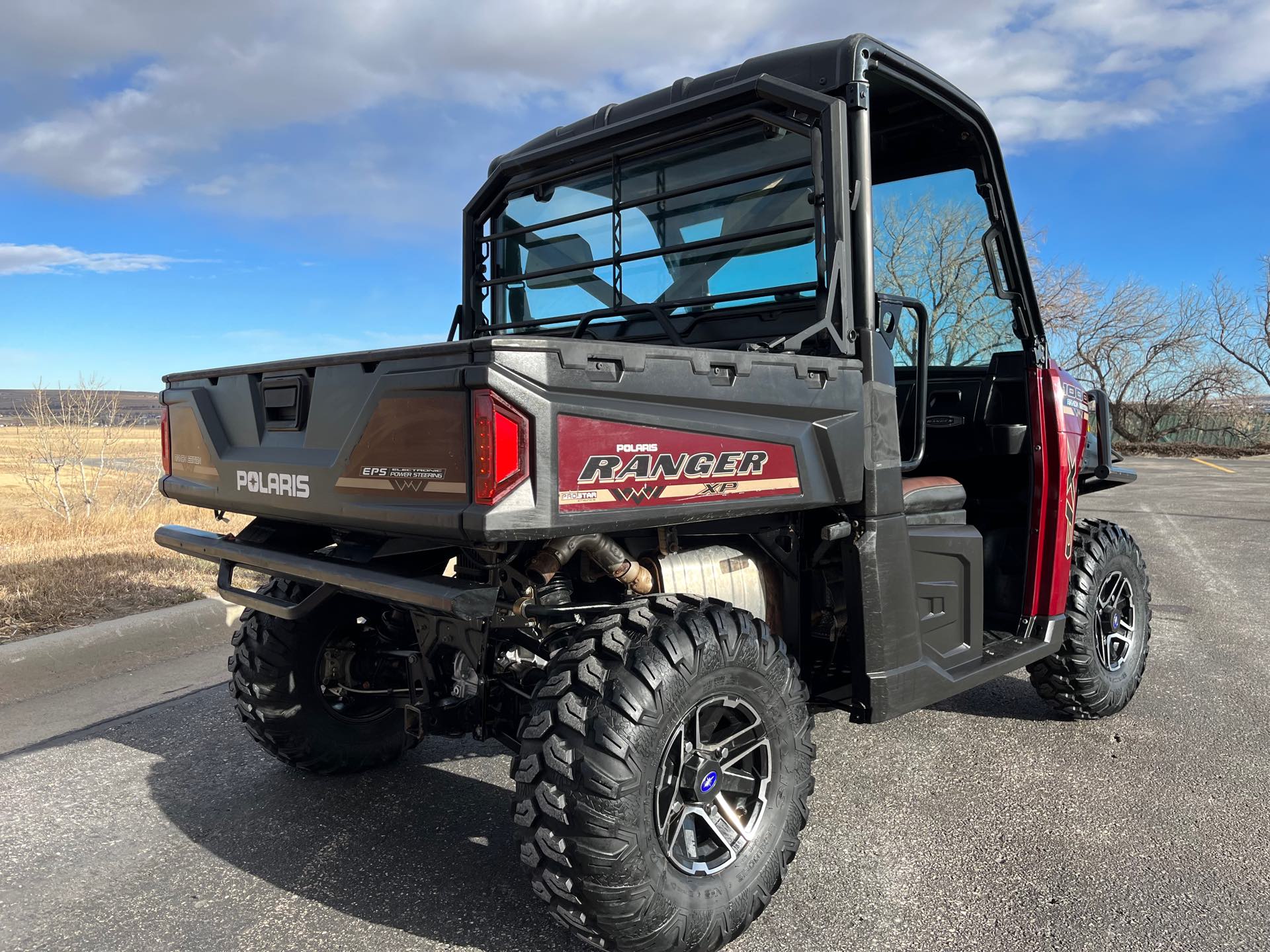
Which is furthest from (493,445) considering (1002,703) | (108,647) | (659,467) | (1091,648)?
(108,647)

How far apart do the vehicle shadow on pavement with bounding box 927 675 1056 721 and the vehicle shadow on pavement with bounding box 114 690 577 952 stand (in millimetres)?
2368

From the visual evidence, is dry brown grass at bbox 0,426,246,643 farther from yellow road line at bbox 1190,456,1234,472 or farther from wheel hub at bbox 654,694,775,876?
yellow road line at bbox 1190,456,1234,472

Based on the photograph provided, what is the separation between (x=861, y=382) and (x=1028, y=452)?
4.85ft

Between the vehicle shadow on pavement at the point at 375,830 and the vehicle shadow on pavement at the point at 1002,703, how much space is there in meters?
2.37

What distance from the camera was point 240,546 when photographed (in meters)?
3.04

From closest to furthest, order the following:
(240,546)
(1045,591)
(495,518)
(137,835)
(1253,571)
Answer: (495,518) → (240,546) → (137,835) → (1045,591) → (1253,571)

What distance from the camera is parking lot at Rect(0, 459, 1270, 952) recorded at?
8.89 ft

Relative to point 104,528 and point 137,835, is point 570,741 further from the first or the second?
point 104,528

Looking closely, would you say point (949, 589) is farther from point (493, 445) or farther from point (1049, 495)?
point (493, 445)

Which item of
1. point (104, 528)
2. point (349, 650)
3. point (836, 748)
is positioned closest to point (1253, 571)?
point (836, 748)

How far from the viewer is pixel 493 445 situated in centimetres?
219

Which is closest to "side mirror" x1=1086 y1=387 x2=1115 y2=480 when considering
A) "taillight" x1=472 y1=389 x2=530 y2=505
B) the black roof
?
the black roof

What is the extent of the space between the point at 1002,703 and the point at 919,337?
221 cm

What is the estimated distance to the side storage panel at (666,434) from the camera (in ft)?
7.33
